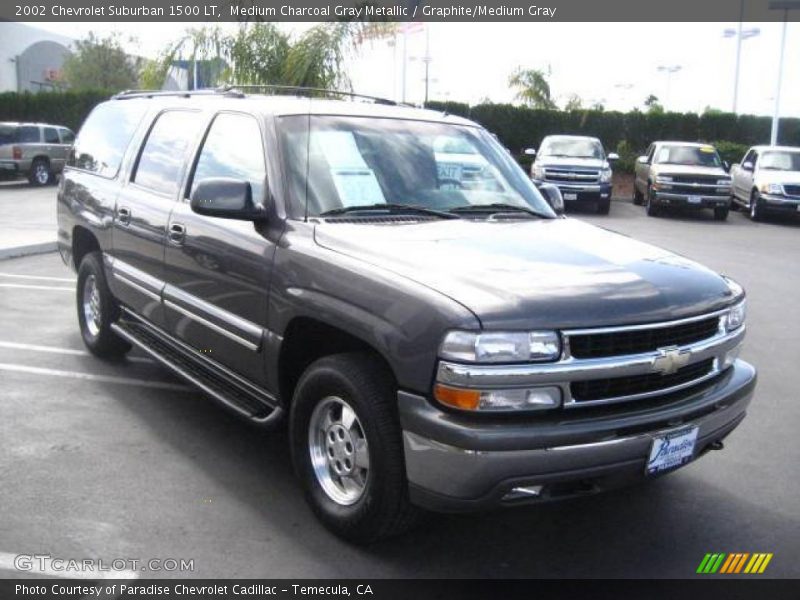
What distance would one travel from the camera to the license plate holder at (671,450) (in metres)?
3.26

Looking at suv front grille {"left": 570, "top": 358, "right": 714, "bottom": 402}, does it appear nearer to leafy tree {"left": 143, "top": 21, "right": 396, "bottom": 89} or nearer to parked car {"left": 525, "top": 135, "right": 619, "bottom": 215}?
leafy tree {"left": 143, "top": 21, "right": 396, "bottom": 89}

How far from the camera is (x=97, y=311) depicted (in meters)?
6.27

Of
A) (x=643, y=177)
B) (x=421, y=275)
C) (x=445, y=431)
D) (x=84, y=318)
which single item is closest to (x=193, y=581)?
(x=445, y=431)

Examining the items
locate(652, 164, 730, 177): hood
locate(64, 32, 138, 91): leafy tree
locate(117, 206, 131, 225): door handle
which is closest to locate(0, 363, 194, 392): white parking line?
locate(117, 206, 131, 225): door handle

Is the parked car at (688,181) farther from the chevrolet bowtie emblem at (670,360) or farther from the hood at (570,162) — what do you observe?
the chevrolet bowtie emblem at (670,360)

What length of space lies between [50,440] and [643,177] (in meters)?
19.9

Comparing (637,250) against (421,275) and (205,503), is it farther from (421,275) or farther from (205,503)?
(205,503)

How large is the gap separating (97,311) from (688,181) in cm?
1631

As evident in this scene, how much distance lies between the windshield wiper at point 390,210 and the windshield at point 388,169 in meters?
0.02

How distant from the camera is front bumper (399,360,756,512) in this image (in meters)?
2.97

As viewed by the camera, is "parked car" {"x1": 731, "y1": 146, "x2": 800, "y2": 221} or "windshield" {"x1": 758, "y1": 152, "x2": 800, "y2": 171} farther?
"windshield" {"x1": 758, "y1": 152, "x2": 800, "y2": 171}

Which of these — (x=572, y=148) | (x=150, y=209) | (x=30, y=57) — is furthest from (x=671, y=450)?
(x=30, y=57)

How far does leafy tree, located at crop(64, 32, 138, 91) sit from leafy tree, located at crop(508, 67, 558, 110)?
19.2m

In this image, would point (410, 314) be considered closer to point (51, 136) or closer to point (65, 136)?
point (51, 136)
